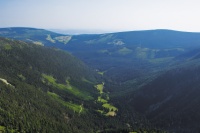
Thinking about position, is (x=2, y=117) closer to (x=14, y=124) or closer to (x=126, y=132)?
(x=14, y=124)

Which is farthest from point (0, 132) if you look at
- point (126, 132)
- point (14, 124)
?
point (126, 132)

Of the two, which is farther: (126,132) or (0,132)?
(126,132)

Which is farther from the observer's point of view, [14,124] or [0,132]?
[14,124]

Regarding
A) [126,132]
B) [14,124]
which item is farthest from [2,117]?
[126,132]

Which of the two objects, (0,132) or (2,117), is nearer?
(0,132)

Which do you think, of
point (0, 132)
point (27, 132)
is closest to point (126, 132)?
point (27, 132)

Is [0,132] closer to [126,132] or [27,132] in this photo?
[27,132]

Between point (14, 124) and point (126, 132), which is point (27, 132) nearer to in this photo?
point (14, 124)
